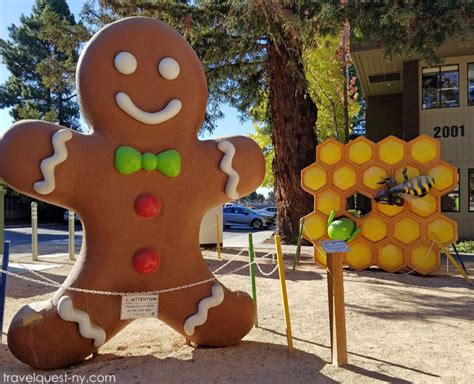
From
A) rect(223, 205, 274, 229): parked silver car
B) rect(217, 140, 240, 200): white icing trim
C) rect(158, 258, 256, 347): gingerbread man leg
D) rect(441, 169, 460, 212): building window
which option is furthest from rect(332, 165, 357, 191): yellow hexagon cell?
rect(223, 205, 274, 229): parked silver car

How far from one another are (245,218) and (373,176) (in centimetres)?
1812

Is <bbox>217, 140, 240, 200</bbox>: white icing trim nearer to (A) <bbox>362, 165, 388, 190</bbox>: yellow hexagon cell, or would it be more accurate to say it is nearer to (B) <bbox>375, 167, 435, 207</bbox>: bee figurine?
(B) <bbox>375, 167, 435, 207</bbox>: bee figurine

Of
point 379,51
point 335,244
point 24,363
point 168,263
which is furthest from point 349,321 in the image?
point 379,51

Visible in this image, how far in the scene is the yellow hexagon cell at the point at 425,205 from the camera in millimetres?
9047

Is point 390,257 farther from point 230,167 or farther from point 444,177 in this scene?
point 230,167

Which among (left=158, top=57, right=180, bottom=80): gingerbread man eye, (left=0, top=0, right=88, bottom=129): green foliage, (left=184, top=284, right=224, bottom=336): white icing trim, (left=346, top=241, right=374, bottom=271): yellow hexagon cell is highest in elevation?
(left=0, top=0, right=88, bottom=129): green foliage

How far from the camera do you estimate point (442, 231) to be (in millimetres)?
9000

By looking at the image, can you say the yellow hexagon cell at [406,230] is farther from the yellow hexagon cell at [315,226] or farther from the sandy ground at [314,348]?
the sandy ground at [314,348]

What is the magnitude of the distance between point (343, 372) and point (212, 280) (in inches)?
55.7

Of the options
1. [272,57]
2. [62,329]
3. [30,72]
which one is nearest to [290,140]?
[272,57]

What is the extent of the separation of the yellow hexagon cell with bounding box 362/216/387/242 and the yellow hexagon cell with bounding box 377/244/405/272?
0.23 meters

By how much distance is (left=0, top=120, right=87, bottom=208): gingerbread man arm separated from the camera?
398 centimetres

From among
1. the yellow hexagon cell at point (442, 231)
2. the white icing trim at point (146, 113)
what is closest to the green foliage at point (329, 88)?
the yellow hexagon cell at point (442, 231)

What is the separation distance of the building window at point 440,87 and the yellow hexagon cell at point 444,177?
341 inches
